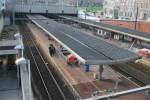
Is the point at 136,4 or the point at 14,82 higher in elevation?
the point at 136,4

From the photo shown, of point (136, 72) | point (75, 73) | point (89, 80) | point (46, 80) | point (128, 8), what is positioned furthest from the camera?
point (128, 8)

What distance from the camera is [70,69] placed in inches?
794

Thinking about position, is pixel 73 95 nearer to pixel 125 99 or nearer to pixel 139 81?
pixel 125 99

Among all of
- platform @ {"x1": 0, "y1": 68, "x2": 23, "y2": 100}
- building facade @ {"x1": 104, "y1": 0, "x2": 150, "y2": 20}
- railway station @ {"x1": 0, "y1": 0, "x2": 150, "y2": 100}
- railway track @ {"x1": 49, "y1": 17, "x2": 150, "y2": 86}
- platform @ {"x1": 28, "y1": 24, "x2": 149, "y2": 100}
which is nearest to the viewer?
railway station @ {"x1": 0, "y1": 0, "x2": 150, "y2": 100}

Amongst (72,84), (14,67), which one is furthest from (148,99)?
(14,67)

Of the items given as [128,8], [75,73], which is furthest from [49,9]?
[128,8]

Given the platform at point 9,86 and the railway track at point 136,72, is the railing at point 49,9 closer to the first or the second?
the platform at point 9,86

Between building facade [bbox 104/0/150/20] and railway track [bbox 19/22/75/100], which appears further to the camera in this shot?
building facade [bbox 104/0/150/20]

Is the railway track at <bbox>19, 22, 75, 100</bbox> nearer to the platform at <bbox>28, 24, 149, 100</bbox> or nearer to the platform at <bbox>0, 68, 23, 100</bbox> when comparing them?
the platform at <bbox>28, 24, 149, 100</bbox>

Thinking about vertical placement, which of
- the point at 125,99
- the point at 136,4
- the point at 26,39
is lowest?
the point at 125,99

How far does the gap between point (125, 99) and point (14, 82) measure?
7.69 metres

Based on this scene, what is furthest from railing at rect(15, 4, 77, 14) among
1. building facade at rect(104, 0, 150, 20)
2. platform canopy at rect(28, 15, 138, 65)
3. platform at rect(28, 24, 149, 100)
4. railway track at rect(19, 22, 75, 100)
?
platform canopy at rect(28, 15, 138, 65)

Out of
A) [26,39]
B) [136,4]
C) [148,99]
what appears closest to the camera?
[148,99]

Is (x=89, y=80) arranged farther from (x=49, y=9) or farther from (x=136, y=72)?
(x=49, y=9)
